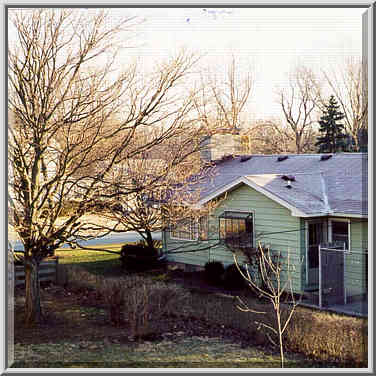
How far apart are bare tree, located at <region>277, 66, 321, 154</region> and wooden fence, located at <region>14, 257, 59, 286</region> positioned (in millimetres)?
6022

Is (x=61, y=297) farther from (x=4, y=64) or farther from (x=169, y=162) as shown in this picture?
(x=4, y=64)

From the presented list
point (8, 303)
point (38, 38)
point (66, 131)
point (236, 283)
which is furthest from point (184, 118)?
point (236, 283)

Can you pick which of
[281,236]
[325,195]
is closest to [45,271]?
[281,236]

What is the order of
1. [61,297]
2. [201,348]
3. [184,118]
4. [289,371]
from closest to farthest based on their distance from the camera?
[289,371]
[201,348]
[184,118]
[61,297]

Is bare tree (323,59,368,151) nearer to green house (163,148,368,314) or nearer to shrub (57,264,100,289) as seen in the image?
green house (163,148,368,314)

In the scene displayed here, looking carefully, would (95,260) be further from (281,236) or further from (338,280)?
(338,280)

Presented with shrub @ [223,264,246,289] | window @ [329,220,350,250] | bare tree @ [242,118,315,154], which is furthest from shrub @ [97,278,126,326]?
bare tree @ [242,118,315,154]

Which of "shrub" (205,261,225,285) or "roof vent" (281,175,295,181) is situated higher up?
"roof vent" (281,175,295,181)

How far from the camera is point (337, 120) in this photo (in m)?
18.9

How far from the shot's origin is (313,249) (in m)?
10.6

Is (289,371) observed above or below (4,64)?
below

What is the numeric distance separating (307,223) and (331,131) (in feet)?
32.2

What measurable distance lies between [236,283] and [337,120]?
31.9ft

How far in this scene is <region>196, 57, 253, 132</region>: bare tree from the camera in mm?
7699
